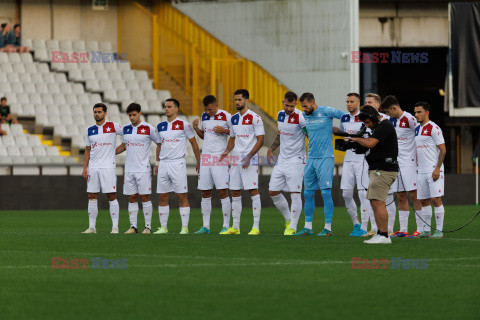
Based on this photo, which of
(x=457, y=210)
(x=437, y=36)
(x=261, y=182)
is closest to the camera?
(x=457, y=210)

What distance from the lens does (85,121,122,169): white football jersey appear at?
16125 millimetres

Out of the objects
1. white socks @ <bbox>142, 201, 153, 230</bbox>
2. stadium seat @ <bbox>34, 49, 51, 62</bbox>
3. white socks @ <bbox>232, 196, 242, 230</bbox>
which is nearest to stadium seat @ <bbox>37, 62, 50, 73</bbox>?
stadium seat @ <bbox>34, 49, 51, 62</bbox>

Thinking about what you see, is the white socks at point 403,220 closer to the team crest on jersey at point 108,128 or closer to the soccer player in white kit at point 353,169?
the soccer player in white kit at point 353,169

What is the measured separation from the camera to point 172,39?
32.2 m

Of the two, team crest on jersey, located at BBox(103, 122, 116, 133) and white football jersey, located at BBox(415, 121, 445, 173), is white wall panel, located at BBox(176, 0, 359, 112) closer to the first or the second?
team crest on jersey, located at BBox(103, 122, 116, 133)

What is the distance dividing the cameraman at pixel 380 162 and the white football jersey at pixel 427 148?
1.70 m

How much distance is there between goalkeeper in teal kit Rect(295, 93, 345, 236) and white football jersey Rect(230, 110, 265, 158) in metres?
0.77

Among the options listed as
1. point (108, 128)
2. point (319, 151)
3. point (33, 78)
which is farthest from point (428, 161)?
point (33, 78)

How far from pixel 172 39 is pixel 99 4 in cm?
329

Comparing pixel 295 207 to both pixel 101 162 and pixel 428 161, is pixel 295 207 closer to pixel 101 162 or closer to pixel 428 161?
pixel 428 161

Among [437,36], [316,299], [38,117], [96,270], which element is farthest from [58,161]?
[316,299]

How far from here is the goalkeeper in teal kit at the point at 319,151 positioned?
49.2 feet

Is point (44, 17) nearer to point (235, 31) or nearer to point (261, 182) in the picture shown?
point (235, 31)

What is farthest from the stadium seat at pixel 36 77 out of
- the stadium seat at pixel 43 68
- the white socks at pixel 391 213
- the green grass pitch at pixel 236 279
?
the white socks at pixel 391 213
